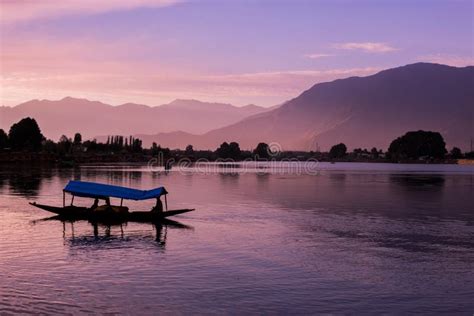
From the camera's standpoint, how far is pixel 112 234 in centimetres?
4081

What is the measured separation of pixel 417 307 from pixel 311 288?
4846 millimetres

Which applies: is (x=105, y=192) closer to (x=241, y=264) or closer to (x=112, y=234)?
(x=112, y=234)

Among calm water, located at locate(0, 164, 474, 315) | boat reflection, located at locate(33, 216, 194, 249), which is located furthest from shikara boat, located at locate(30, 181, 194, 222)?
calm water, located at locate(0, 164, 474, 315)

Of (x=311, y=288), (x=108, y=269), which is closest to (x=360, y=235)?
(x=311, y=288)

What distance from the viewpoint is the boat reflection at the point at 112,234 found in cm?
3662

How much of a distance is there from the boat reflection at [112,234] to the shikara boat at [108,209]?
2.46ft

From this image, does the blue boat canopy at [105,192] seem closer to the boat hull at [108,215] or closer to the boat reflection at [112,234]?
the boat hull at [108,215]

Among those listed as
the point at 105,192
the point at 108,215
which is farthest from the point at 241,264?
the point at 105,192

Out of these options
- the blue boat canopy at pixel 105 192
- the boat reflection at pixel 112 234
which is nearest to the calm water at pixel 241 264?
the boat reflection at pixel 112 234

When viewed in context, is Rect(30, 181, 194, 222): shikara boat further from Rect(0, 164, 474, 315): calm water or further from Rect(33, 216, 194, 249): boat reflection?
Rect(0, 164, 474, 315): calm water

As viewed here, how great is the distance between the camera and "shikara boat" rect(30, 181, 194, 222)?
46.8 meters

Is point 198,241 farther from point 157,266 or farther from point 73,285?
point 73,285

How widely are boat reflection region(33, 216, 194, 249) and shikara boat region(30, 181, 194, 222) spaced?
75 centimetres

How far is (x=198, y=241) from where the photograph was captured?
125 feet
